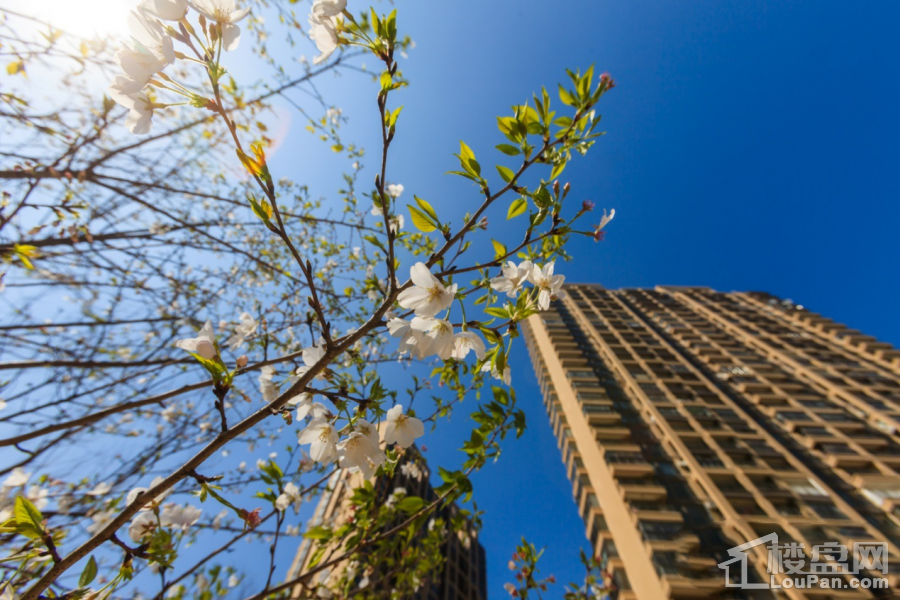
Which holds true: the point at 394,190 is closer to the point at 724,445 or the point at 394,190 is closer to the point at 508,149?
the point at 508,149

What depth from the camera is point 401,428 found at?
197cm

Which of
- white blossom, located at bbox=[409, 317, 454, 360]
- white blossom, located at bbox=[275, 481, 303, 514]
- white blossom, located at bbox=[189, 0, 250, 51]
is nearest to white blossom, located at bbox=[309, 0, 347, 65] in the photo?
white blossom, located at bbox=[189, 0, 250, 51]

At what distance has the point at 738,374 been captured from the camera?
26.9 meters

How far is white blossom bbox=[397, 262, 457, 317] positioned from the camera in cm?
146

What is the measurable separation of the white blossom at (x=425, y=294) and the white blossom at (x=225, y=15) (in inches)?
39.2

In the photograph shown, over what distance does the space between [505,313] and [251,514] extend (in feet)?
4.93

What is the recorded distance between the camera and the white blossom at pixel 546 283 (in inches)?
68.1

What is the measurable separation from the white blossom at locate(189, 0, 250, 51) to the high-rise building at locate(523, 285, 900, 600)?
59.0 feet

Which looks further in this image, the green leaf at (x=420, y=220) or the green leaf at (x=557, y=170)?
the green leaf at (x=557, y=170)

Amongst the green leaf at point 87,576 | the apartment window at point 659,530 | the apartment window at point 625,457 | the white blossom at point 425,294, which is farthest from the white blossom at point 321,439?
the apartment window at point 625,457

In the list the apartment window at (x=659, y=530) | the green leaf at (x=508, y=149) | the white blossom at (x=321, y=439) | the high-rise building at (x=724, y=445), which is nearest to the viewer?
the white blossom at (x=321, y=439)

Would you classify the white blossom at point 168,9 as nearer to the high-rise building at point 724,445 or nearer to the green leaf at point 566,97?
the green leaf at point 566,97

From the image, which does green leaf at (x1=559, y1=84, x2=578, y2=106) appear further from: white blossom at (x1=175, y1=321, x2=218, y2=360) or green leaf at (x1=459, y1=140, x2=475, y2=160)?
white blossom at (x1=175, y1=321, x2=218, y2=360)

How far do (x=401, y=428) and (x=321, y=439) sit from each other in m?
0.46
